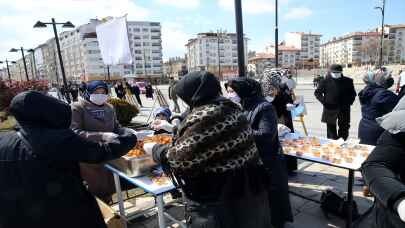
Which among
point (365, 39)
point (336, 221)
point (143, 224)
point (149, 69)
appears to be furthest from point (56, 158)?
point (365, 39)

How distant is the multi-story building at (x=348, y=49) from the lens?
94188 millimetres

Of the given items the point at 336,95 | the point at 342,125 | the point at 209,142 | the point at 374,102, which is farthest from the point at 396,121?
the point at 342,125

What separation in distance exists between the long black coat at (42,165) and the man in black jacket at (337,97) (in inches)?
172

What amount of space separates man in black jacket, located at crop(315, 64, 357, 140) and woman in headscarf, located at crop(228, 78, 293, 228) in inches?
106

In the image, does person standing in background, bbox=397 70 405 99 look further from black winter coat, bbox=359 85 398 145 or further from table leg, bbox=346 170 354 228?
table leg, bbox=346 170 354 228

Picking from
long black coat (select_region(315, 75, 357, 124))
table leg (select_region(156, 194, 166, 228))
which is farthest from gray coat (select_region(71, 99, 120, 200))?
long black coat (select_region(315, 75, 357, 124))

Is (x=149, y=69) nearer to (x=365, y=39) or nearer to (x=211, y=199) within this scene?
(x=365, y=39)

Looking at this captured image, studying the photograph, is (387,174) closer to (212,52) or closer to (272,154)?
(272,154)

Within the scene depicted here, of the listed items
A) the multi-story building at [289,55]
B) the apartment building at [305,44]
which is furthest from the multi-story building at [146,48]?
the apartment building at [305,44]

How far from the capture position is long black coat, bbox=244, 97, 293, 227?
7.75 feet

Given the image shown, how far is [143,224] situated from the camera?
3.27 meters

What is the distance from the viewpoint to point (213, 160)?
4.96 feet

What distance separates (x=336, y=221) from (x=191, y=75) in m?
2.54

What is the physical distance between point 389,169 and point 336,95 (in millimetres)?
4011
